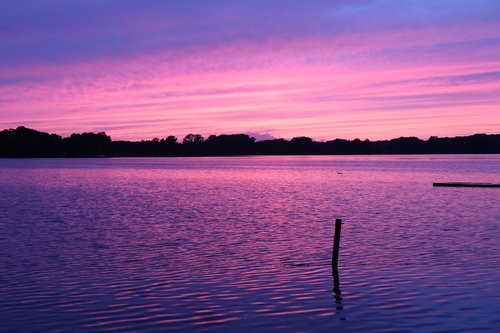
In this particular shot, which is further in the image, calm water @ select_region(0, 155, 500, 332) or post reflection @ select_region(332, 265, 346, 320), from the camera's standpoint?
post reflection @ select_region(332, 265, 346, 320)

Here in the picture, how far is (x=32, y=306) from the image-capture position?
55.7 feet

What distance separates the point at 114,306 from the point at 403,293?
341 inches

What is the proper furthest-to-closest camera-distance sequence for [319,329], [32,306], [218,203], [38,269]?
[218,203]
[38,269]
[32,306]
[319,329]

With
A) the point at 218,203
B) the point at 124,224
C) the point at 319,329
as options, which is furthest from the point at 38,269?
the point at 218,203

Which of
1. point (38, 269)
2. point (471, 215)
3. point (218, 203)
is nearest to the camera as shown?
point (38, 269)

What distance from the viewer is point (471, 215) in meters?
44.0

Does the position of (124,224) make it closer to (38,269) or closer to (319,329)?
(38,269)

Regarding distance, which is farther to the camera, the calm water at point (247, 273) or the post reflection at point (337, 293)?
the post reflection at point (337, 293)

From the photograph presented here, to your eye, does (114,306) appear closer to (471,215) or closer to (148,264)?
(148,264)

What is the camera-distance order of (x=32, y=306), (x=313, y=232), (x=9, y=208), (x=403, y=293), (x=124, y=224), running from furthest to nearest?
(x=9, y=208) < (x=124, y=224) < (x=313, y=232) < (x=403, y=293) < (x=32, y=306)

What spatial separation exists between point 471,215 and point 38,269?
32.4 meters

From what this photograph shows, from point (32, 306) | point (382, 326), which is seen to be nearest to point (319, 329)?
point (382, 326)

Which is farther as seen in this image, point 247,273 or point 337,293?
point 247,273

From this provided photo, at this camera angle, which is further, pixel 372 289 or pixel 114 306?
pixel 372 289
